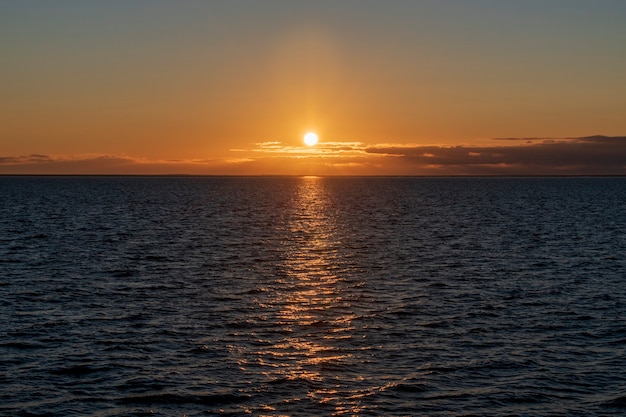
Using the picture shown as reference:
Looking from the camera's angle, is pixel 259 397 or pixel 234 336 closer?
pixel 259 397

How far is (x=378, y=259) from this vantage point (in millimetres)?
62188

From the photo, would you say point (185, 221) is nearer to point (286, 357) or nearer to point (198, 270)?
point (198, 270)

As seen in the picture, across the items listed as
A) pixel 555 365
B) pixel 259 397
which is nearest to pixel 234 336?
pixel 259 397

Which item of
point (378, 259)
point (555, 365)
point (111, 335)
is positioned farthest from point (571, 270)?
point (111, 335)

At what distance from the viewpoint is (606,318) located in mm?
38125

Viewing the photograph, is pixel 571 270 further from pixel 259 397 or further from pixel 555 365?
pixel 259 397

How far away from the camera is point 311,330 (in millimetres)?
36031

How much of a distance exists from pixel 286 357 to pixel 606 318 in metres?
17.8

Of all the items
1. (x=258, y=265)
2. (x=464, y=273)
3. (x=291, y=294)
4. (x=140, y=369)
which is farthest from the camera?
(x=258, y=265)

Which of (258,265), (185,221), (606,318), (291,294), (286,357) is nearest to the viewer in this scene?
(286,357)

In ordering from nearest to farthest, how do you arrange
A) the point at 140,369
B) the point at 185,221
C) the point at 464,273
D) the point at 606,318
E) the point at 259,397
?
the point at 259,397
the point at 140,369
the point at 606,318
the point at 464,273
the point at 185,221

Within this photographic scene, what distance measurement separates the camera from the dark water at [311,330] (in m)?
26.2

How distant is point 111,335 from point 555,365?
19.8m

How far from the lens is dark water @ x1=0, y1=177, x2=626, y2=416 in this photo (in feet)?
85.9
